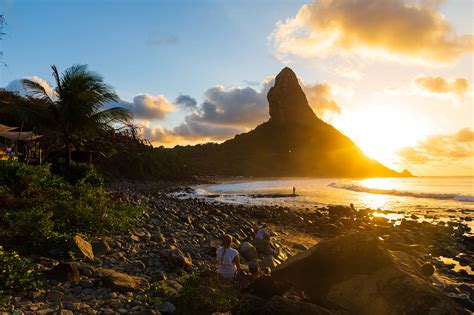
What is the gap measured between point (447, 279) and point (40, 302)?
1440 cm

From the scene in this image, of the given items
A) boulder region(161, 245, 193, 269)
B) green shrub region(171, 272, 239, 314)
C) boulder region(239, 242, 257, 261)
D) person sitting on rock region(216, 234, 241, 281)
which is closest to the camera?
green shrub region(171, 272, 239, 314)

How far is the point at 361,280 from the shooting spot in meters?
8.40

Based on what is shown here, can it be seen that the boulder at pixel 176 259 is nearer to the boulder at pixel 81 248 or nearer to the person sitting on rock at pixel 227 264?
the person sitting on rock at pixel 227 264

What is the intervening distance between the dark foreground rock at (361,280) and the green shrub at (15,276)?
5.01 metres

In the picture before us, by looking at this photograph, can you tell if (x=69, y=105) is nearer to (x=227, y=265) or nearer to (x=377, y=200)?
(x=227, y=265)

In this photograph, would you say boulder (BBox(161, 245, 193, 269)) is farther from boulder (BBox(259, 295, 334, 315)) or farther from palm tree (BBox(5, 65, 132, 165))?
palm tree (BBox(5, 65, 132, 165))

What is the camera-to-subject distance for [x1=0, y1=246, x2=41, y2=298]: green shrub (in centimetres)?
726

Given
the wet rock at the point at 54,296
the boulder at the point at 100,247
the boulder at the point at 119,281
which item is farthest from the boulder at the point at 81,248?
the wet rock at the point at 54,296

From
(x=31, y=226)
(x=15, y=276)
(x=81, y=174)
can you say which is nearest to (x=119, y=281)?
(x=15, y=276)

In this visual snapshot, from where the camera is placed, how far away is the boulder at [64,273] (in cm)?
808

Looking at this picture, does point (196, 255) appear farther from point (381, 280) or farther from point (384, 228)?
point (384, 228)

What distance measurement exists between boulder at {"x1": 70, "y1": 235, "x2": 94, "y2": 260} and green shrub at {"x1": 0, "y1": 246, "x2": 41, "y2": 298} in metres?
1.75

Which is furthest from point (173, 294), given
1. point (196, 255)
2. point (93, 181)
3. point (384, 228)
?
point (384, 228)

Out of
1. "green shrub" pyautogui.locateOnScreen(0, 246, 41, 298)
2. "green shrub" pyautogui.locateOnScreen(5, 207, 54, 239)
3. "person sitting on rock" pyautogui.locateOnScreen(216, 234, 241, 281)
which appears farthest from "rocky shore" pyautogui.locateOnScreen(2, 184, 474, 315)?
"green shrub" pyautogui.locateOnScreen(5, 207, 54, 239)
